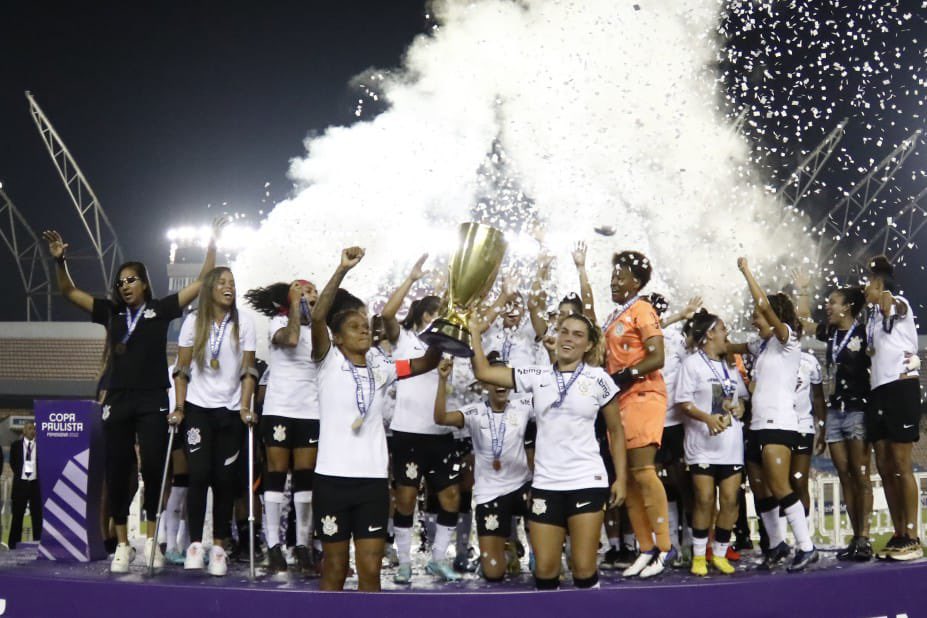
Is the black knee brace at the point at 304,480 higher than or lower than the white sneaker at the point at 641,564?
higher

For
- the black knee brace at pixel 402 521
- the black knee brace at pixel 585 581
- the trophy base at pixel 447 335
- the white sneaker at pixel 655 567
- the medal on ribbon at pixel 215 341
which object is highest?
the medal on ribbon at pixel 215 341

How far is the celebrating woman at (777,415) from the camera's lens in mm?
7266

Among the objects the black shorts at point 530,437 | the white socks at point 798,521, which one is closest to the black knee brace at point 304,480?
the black shorts at point 530,437

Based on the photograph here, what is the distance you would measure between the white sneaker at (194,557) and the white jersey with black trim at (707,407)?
3631mm

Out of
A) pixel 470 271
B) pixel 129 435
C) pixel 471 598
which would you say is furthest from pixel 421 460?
pixel 470 271

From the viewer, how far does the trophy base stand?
5.16 m

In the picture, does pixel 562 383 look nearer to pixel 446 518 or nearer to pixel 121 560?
pixel 446 518

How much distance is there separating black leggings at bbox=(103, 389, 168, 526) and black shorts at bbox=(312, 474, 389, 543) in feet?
5.84

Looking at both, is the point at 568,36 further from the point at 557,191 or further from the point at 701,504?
the point at 701,504

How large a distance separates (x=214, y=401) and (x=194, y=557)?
3.47ft

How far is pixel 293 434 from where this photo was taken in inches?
278

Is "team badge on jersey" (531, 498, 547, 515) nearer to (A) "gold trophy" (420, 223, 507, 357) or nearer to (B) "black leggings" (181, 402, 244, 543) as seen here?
(A) "gold trophy" (420, 223, 507, 357)

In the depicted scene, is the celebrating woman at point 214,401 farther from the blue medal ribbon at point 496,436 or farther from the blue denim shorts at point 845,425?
the blue denim shorts at point 845,425

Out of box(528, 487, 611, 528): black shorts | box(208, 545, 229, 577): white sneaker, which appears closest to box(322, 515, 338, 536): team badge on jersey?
box(528, 487, 611, 528): black shorts
